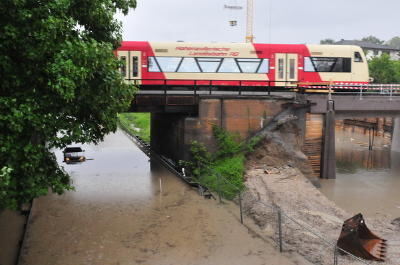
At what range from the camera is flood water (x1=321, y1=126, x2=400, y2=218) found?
21.4m

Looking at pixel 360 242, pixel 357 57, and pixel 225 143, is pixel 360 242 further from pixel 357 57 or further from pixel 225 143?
pixel 357 57

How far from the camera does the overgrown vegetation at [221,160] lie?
68.5ft

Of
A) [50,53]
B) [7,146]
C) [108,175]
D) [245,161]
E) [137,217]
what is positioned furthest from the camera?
[108,175]

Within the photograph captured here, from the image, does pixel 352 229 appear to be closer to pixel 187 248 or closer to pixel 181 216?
pixel 187 248

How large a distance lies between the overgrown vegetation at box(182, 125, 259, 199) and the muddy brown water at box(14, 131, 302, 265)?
1.13 meters

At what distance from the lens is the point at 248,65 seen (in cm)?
2709

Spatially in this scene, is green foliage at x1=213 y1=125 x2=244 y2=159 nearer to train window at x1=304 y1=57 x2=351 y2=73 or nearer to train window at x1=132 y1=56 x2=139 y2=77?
train window at x1=132 y1=56 x2=139 y2=77

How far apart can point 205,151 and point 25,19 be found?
14755mm

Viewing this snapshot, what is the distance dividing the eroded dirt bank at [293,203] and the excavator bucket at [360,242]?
0.41 m

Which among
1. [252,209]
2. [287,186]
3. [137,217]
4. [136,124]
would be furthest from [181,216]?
→ [136,124]

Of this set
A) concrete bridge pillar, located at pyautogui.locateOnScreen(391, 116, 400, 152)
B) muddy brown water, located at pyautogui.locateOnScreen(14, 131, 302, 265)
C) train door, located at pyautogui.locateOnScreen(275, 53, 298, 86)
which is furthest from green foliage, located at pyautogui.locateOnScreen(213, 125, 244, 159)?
concrete bridge pillar, located at pyautogui.locateOnScreen(391, 116, 400, 152)

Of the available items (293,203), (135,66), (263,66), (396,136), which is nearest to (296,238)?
(293,203)

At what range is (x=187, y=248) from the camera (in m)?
13.6

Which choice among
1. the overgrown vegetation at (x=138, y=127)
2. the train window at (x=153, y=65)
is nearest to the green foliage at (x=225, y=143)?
the train window at (x=153, y=65)
